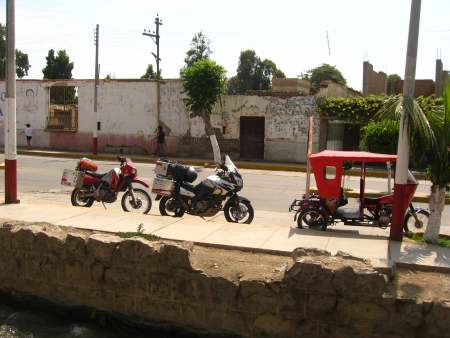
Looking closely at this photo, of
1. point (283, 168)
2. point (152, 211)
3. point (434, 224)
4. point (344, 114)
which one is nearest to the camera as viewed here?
point (434, 224)

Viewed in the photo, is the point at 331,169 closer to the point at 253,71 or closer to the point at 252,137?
the point at 252,137

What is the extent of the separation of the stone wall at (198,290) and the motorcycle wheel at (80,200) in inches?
147

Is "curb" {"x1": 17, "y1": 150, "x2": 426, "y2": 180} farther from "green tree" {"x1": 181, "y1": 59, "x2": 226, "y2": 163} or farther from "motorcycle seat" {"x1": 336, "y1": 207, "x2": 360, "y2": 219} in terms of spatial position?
"motorcycle seat" {"x1": 336, "y1": 207, "x2": 360, "y2": 219}

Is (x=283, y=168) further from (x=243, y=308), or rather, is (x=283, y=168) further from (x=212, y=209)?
(x=243, y=308)

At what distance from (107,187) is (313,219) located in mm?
4134

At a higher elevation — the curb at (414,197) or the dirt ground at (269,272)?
the dirt ground at (269,272)

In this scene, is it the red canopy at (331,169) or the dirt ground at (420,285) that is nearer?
the dirt ground at (420,285)

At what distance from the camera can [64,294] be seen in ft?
23.4

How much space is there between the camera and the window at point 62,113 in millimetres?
31120

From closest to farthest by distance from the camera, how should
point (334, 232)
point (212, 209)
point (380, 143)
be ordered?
point (334, 232), point (212, 209), point (380, 143)

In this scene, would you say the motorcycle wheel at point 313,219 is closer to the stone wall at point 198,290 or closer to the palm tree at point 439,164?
the palm tree at point 439,164

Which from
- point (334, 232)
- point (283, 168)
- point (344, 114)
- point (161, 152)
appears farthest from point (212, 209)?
point (161, 152)

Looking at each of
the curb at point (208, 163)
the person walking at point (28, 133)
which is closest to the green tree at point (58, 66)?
the person walking at point (28, 133)

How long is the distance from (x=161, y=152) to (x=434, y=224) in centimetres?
2157
